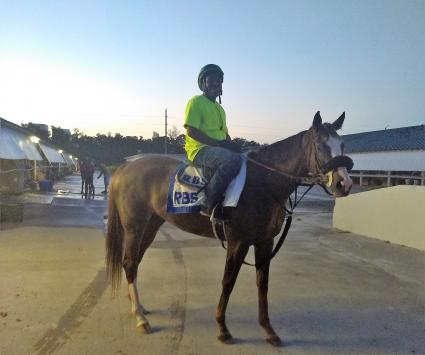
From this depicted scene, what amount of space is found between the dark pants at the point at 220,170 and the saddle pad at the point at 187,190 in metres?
0.09

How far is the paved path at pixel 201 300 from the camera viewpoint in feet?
12.1

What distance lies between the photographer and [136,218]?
4.58 meters

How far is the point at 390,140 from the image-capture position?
32.7 metres

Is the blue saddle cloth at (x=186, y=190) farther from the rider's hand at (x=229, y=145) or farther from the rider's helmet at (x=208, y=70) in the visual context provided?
the rider's helmet at (x=208, y=70)

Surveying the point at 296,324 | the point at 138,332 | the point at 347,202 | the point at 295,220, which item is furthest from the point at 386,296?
the point at 295,220

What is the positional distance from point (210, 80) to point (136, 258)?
2.26m

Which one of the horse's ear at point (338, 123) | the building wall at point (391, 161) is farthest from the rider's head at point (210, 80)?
the building wall at point (391, 161)

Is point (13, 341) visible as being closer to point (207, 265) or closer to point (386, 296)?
point (207, 265)

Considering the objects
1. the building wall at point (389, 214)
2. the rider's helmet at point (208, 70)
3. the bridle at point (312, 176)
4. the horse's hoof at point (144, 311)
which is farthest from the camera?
the building wall at point (389, 214)

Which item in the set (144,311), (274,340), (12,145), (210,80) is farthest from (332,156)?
(12,145)

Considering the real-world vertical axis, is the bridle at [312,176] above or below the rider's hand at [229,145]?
below

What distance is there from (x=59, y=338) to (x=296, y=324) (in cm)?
245

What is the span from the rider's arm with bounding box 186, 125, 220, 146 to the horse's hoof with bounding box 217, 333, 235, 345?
1904 mm

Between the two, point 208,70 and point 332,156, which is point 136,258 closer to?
point 208,70
